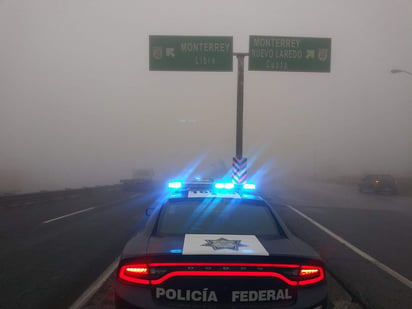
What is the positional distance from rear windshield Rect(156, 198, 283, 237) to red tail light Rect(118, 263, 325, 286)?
0.93 meters

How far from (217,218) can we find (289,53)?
57.1ft

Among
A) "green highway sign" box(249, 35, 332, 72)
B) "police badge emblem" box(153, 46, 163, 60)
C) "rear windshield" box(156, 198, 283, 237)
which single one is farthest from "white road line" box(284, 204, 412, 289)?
"police badge emblem" box(153, 46, 163, 60)

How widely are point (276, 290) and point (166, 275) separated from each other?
2.84 feet

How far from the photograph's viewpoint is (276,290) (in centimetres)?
388

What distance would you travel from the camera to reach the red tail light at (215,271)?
12.6ft

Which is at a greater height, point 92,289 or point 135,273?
point 135,273

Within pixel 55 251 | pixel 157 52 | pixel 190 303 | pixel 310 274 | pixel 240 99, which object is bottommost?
pixel 55 251

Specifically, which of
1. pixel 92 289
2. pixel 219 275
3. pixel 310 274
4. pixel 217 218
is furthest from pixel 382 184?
pixel 219 275

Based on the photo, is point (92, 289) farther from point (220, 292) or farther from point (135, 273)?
point (220, 292)

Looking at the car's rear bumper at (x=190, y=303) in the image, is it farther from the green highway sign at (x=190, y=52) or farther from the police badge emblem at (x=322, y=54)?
the police badge emblem at (x=322, y=54)

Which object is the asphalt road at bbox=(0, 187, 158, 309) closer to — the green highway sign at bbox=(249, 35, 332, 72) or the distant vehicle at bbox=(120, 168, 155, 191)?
the green highway sign at bbox=(249, 35, 332, 72)

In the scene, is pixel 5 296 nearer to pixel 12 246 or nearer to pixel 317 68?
pixel 12 246

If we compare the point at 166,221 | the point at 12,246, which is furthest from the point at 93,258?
the point at 166,221

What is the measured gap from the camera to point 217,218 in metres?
5.31
